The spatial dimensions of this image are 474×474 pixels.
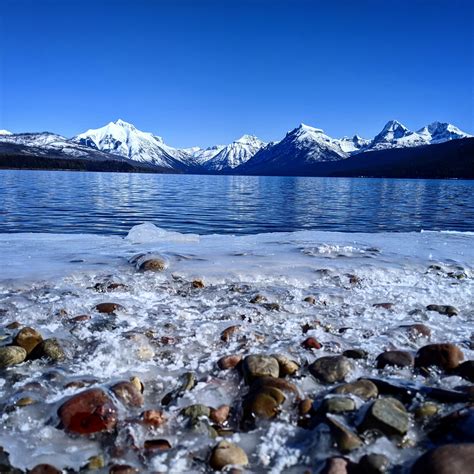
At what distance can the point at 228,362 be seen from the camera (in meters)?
4.88

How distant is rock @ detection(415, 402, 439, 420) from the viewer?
3.69 m

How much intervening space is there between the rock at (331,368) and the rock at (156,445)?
6.37ft

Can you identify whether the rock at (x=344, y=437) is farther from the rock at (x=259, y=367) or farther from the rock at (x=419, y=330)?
the rock at (x=419, y=330)

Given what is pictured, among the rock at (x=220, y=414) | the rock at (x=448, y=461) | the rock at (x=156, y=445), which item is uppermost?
the rock at (x=448, y=461)

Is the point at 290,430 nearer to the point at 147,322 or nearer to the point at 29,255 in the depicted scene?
the point at 147,322

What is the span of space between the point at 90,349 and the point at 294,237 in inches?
459

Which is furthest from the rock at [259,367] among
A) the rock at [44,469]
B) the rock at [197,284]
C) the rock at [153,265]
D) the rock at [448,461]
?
the rock at [153,265]

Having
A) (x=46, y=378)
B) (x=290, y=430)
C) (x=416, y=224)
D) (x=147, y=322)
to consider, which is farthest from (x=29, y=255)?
(x=416, y=224)

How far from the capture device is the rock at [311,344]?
534 cm

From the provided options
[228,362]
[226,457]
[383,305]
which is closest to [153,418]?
[226,457]

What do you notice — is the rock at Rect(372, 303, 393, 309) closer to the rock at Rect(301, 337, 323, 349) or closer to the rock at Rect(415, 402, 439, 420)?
the rock at Rect(301, 337, 323, 349)

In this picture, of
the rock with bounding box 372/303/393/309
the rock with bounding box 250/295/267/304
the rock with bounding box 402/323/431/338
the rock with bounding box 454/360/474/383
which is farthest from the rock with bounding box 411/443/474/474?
the rock with bounding box 250/295/267/304

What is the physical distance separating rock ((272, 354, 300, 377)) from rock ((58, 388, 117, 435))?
1984mm

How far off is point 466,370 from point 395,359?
0.78 m
